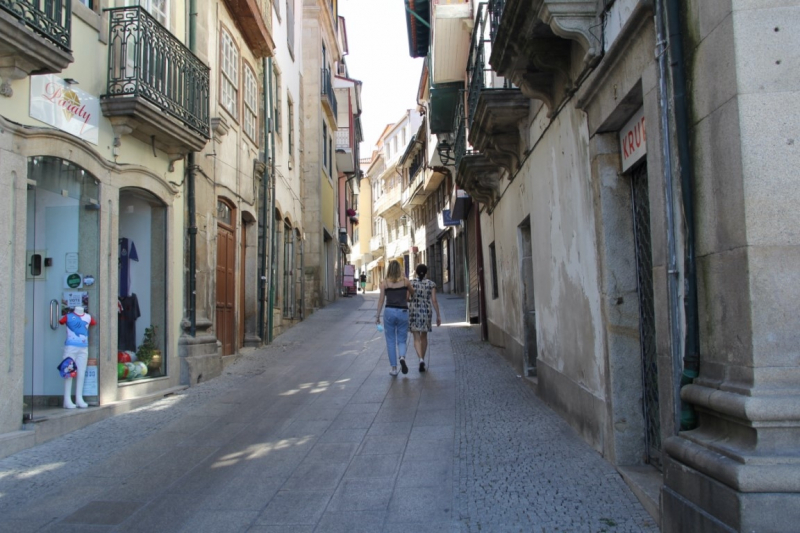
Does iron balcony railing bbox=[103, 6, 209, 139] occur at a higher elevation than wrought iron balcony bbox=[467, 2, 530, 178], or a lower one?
higher

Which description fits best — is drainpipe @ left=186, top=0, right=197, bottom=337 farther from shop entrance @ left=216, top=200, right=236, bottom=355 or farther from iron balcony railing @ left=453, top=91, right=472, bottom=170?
iron balcony railing @ left=453, top=91, right=472, bottom=170

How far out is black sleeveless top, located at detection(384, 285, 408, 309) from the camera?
34.5 feet

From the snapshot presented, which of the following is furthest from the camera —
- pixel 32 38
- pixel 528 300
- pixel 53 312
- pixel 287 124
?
pixel 287 124

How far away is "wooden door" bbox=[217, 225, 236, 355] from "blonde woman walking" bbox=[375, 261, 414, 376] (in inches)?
142

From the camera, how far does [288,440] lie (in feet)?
22.1

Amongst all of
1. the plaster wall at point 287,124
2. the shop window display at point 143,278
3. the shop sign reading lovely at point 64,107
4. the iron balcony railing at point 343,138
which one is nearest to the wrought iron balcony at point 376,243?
the iron balcony railing at point 343,138

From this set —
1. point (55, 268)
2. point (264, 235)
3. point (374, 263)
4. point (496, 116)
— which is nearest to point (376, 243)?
point (374, 263)

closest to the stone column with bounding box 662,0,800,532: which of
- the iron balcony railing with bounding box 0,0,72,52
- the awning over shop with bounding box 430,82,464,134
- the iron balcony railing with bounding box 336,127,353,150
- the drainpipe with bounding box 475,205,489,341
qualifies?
the iron balcony railing with bounding box 0,0,72,52

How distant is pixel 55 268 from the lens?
27.7ft

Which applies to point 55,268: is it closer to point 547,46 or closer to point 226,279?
point 226,279

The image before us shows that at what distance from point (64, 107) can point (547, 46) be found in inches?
201

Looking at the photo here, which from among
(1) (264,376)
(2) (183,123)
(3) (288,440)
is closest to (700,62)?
(3) (288,440)

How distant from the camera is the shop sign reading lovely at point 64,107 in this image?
7305mm

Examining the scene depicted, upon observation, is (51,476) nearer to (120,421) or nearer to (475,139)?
(120,421)
